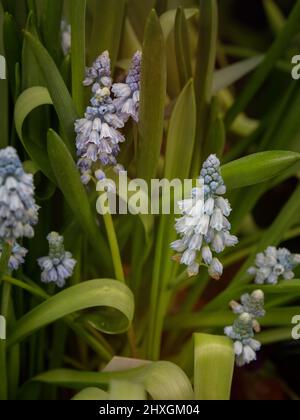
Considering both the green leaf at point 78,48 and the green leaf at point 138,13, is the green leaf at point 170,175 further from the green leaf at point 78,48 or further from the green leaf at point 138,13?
the green leaf at point 138,13

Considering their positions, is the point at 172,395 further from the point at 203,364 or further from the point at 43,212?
the point at 43,212

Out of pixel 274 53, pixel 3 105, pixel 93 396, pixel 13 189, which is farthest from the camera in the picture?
pixel 274 53

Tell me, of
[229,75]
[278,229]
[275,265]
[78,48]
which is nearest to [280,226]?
[278,229]

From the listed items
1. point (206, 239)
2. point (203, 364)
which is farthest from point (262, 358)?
point (206, 239)

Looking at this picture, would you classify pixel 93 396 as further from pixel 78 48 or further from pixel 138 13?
pixel 138 13

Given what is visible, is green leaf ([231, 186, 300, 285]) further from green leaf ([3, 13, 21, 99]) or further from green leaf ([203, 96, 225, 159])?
green leaf ([3, 13, 21, 99])

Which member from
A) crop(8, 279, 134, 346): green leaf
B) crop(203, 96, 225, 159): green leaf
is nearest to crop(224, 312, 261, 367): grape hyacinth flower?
crop(8, 279, 134, 346): green leaf

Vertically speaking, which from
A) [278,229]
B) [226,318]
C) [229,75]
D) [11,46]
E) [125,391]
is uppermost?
[229,75]
